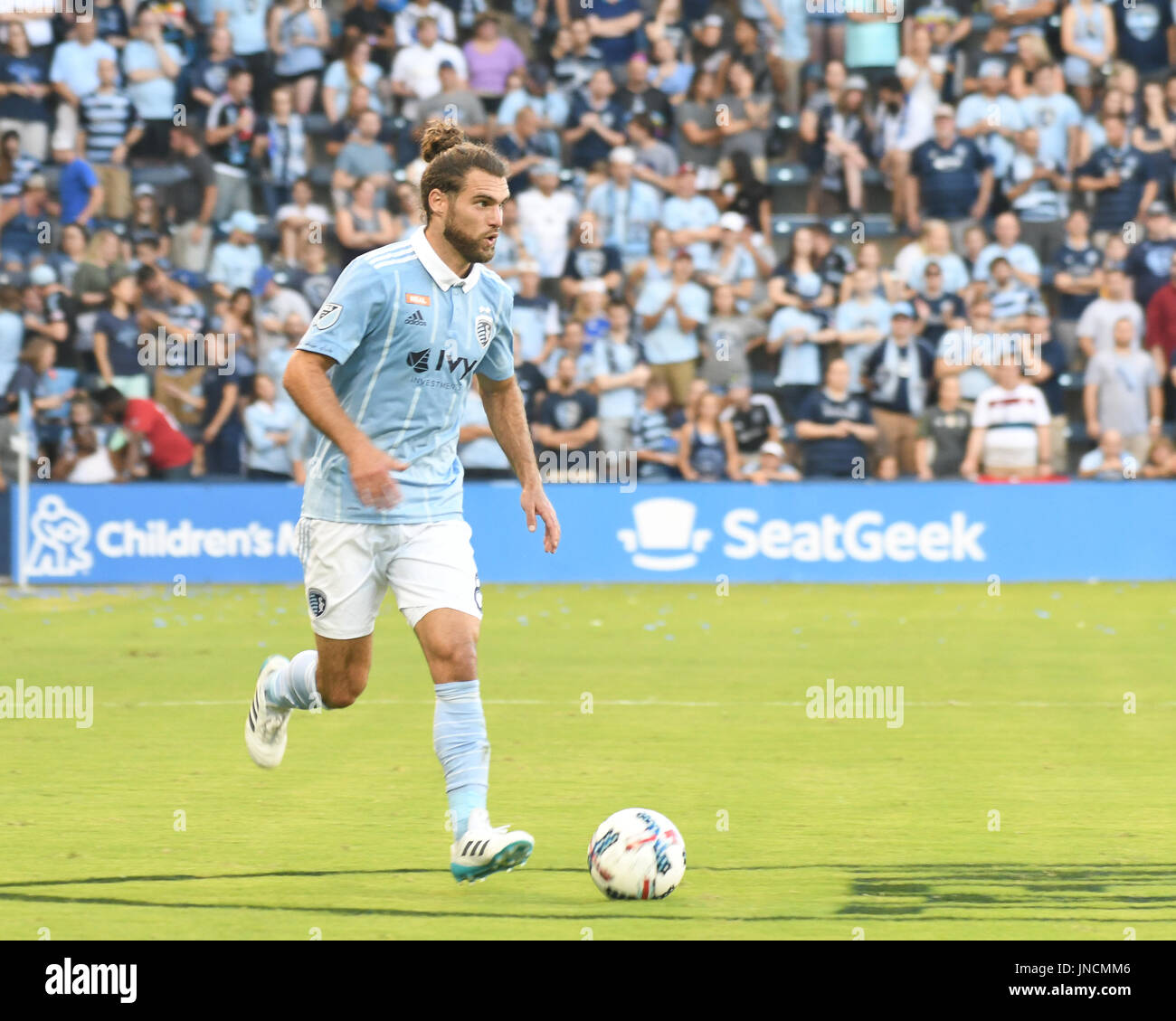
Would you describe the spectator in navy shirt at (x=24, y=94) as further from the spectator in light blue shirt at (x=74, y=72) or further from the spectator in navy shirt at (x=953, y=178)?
the spectator in navy shirt at (x=953, y=178)

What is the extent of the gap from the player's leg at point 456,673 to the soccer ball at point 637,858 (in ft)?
0.96

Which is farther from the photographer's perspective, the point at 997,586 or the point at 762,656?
A: the point at 997,586

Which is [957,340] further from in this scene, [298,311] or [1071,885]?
[1071,885]

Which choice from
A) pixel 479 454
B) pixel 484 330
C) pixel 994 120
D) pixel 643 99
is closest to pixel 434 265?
pixel 484 330

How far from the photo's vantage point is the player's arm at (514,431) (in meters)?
6.98

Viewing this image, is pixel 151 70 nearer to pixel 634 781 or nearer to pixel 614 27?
pixel 614 27

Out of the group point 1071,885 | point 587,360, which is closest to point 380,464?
point 1071,885

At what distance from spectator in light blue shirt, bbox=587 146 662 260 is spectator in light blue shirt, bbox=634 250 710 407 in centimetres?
89

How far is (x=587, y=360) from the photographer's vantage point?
18812mm

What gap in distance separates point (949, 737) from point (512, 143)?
12245 mm

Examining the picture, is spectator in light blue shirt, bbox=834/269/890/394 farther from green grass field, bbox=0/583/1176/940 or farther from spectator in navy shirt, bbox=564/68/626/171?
green grass field, bbox=0/583/1176/940

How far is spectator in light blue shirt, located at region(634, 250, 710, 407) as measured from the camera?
62.8 feet

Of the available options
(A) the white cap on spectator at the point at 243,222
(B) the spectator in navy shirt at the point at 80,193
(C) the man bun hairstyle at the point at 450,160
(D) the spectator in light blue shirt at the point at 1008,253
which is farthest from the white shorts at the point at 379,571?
(B) the spectator in navy shirt at the point at 80,193

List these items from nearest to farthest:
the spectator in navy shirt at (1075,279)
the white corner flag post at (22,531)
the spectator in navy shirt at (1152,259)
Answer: the white corner flag post at (22,531) < the spectator in navy shirt at (1152,259) < the spectator in navy shirt at (1075,279)
